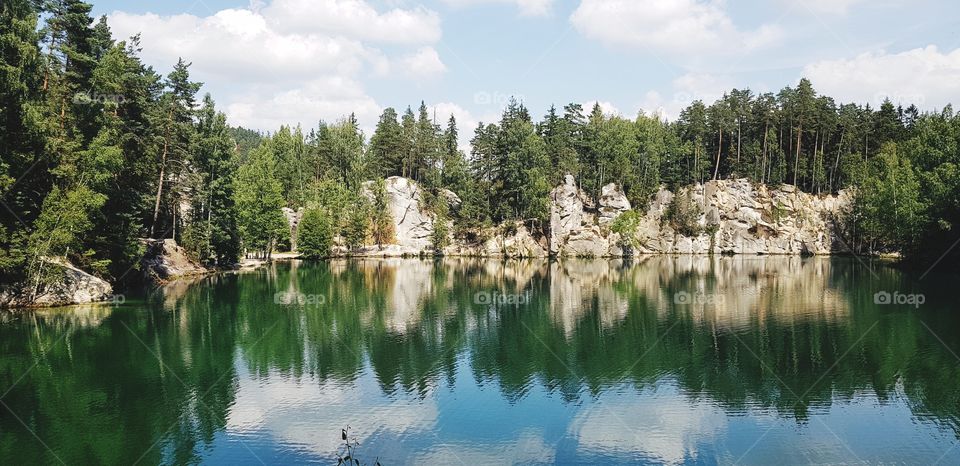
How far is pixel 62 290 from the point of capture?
1816 inches

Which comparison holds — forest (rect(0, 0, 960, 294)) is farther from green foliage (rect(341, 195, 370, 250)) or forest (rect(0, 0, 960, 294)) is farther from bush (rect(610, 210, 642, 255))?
bush (rect(610, 210, 642, 255))

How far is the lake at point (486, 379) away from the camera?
21.2m

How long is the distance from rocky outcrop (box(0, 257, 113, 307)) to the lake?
2245 millimetres

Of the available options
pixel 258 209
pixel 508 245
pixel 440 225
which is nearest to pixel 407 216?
pixel 440 225

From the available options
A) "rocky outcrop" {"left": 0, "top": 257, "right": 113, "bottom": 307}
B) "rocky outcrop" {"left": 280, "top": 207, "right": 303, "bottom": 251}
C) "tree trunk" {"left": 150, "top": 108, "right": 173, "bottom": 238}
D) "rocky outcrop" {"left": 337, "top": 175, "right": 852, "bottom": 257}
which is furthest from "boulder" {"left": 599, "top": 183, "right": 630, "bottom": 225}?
"rocky outcrop" {"left": 0, "top": 257, "right": 113, "bottom": 307}

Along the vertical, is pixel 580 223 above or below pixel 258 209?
below

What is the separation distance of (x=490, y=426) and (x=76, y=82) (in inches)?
1830

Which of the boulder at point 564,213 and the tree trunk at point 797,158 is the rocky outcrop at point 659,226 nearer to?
the boulder at point 564,213

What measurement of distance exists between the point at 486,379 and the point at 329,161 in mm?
102431

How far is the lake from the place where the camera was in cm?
2123

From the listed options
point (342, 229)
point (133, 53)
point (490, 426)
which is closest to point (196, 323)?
point (490, 426)

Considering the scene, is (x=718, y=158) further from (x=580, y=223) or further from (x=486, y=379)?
(x=486, y=379)

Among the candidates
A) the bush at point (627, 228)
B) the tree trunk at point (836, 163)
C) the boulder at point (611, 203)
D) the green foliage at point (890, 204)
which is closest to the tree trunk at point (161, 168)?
the bush at point (627, 228)

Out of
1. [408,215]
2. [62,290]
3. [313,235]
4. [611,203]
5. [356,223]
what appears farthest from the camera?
[611,203]
